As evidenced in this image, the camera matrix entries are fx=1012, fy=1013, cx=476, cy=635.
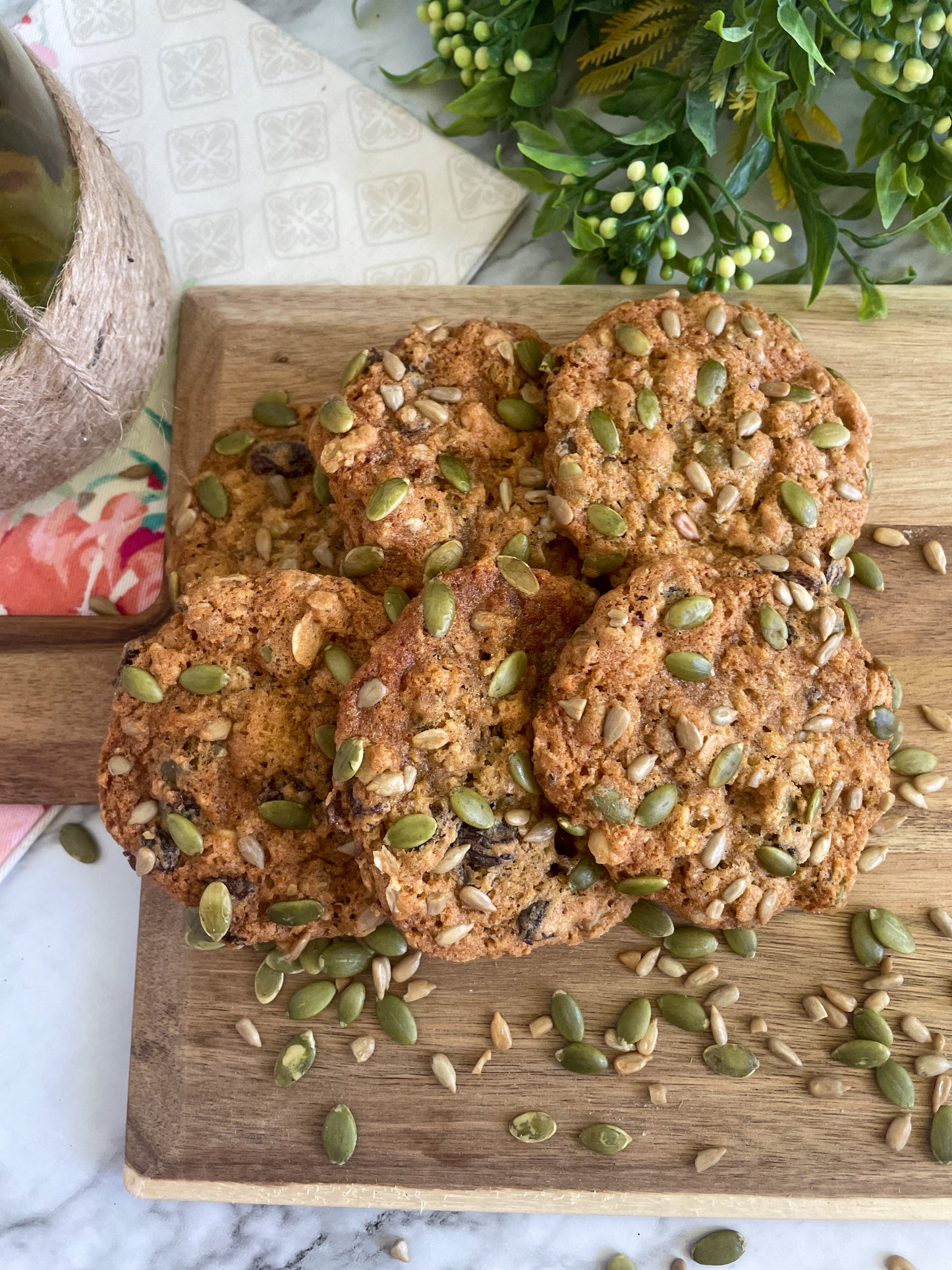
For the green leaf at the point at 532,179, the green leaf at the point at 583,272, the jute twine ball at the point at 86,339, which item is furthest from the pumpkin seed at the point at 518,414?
the jute twine ball at the point at 86,339

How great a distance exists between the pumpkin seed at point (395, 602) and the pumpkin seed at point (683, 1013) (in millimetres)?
948

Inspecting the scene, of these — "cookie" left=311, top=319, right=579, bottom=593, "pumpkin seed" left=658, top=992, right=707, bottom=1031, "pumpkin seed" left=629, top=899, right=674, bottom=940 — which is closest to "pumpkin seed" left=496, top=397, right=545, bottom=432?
"cookie" left=311, top=319, right=579, bottom=593

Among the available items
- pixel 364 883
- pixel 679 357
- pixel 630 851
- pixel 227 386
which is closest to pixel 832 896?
pixel 630 851

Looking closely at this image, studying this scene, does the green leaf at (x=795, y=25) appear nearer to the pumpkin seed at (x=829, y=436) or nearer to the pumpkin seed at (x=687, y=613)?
the pumpkin seed at (x=829, y=436)

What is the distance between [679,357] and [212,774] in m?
1.17

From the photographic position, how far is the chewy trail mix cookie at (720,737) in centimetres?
172

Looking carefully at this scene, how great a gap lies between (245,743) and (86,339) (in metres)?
0.87

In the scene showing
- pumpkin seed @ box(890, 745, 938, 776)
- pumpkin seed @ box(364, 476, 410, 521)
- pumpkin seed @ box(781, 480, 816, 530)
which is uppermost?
pumpkin seed @ box(364, 476, 410, 521)

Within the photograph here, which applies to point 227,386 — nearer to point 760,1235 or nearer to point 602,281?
point 602,281

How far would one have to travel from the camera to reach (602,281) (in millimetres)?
2404

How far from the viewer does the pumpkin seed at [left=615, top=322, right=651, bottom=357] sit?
1.93 metres

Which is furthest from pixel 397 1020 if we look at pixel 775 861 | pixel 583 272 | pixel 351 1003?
pixel 583 272

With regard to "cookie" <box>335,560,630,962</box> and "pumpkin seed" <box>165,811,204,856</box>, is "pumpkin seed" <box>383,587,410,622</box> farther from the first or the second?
"pumpkin seed" <box>165,811,204,856</box>

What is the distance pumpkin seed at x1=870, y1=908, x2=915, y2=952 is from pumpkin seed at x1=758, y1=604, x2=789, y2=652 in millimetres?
654
